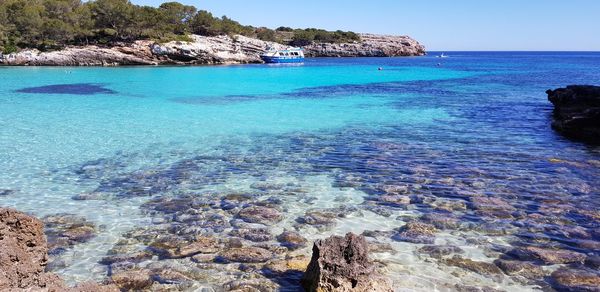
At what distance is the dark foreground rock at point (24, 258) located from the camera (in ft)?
15.2

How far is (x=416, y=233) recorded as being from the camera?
830cm

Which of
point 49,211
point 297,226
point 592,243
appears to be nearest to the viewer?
point 592,243

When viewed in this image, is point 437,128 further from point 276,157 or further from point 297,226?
point 297,226

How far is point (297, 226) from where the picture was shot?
870cm

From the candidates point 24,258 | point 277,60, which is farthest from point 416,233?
point 277,60

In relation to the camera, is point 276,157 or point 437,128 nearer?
point 276,157

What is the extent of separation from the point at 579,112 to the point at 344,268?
19.2 metres

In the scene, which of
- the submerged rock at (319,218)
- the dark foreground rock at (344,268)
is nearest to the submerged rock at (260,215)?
the submerged rock at (319,218)

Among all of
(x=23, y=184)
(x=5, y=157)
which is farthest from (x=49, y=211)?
(x=5, y=157)

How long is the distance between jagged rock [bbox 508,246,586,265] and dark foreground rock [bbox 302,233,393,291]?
3.12m

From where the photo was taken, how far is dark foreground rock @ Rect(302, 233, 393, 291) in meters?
5.54

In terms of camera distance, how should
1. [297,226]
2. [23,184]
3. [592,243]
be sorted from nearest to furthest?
[592,243]
[297,226]
[23,184]

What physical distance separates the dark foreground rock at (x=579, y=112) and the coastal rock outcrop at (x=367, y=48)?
11081 cm

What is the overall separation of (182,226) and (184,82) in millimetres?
38923
